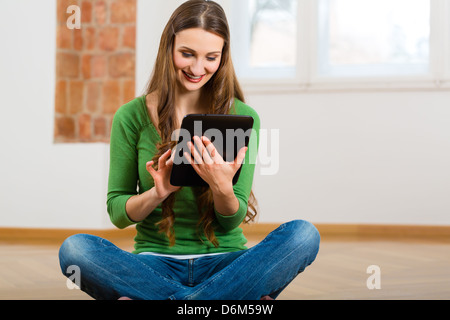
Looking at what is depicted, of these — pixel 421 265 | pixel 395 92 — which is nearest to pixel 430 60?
pixel 395 92

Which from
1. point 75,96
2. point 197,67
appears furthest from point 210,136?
point 75,96

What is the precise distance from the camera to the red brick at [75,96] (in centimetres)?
336

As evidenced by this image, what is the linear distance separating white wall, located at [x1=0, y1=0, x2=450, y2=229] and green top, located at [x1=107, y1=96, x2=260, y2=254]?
6.27 ft

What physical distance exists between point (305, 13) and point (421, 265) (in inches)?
78.5

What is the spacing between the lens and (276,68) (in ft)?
12.7

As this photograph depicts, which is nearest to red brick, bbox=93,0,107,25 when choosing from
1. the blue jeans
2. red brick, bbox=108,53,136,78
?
red brick, bbox=108,53,136,78

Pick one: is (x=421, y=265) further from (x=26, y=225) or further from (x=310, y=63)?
(x=26, y=225)

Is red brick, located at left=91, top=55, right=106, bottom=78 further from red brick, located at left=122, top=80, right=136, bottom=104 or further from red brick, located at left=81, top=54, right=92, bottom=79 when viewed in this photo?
red brick, located at left=122, top=80, right=136, bottom=104

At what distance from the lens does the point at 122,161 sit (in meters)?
1.27

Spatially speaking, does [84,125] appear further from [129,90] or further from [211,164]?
[211,164]

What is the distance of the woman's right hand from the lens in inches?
44.6

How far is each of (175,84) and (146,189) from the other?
0.25 m

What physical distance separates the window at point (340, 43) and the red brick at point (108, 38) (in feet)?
2.81

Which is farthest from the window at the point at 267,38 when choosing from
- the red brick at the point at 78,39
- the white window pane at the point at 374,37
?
the red brick at the point at 78,39
